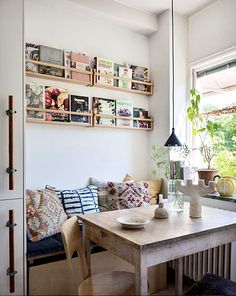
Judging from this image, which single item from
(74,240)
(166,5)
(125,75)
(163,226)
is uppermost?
(166,5)

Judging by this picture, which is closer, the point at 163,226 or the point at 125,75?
the point at 163,226

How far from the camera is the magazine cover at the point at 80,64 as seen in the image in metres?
2.72

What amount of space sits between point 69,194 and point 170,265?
4.03 ft

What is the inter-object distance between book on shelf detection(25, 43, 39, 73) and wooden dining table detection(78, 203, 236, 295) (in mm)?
1483

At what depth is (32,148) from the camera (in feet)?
8.37

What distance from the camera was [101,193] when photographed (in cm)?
276

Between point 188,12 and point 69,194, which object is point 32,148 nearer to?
point 69,194

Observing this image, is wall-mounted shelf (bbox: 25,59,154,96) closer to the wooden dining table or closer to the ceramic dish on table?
the wooden dining table

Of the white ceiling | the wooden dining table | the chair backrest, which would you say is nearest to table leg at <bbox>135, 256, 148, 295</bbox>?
the wooden dining table

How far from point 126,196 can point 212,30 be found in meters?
1.93

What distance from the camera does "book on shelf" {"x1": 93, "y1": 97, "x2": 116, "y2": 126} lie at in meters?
2.88

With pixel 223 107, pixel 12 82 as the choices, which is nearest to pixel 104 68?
pixel 12 82

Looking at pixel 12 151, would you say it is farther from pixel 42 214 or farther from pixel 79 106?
pixel 79 106

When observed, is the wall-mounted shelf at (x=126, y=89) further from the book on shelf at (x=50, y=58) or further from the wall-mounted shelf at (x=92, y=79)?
the book on shelf at (x=50, y=58)
